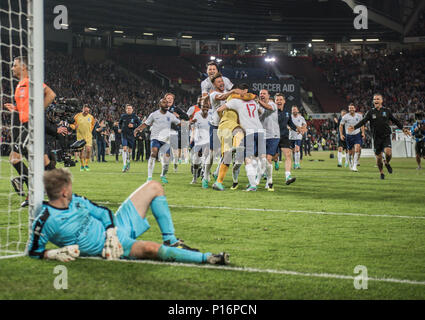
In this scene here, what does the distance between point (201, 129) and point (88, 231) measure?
1074 cm

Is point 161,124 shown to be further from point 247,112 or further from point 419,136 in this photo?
point 419,136

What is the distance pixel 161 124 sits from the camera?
600 inches

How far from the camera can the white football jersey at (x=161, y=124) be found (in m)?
14.9

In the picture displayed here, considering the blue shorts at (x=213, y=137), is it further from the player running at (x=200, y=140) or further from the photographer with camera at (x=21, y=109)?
the photographer with camera at (x=21, y=109)

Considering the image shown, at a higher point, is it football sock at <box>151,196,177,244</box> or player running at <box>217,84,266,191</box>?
player running at <box>217,84,266,191</box>

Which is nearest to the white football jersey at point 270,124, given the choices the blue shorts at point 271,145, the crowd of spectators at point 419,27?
the blue shorts at point 271,145

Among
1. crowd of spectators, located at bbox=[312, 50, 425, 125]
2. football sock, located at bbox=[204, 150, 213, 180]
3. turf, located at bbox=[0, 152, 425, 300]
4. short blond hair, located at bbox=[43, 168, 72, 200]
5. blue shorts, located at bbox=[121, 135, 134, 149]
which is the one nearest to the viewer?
turf, located at bbox=[0, 152, 425, 300]

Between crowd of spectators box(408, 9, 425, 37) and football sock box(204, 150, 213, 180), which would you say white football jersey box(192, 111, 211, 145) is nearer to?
football sock box(204, 150, 213, 180)

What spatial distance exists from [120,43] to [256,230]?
5514cm

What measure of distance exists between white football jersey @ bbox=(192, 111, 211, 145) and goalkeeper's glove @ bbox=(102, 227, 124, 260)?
9.83 meters

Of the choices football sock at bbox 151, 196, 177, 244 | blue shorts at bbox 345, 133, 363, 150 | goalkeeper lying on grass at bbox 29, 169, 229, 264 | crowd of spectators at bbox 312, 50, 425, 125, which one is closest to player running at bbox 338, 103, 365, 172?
blue shorts at bbox 345, 133, 363, 150

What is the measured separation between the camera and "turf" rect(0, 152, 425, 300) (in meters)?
4.16

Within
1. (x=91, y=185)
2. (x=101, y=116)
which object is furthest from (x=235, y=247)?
(x=101, y=116)
